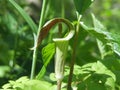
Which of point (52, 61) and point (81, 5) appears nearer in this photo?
point (81, 5)

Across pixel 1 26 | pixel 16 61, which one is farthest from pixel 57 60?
pixel 1 26

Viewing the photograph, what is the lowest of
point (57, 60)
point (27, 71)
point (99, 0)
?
point (27, 71)

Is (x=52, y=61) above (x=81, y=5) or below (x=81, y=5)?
below

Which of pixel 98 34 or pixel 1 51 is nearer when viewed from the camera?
pixel 98 34

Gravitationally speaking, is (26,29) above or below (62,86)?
above

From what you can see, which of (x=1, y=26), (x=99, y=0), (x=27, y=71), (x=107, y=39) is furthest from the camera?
(x=99, y=0)

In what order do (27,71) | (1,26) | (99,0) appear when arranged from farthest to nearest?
(99,0), (1,26), (27,71)

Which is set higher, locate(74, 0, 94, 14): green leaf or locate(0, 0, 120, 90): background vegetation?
locate(74, 0, 94, 14): green leaf

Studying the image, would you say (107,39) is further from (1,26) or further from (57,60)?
(1,26)

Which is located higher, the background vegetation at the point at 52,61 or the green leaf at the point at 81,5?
the green leaf at the point at 81,5
